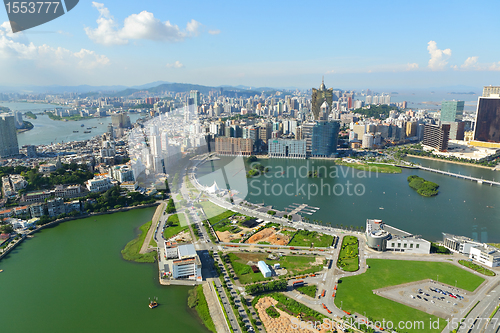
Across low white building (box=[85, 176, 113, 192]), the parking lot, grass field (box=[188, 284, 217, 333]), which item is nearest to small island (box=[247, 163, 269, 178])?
low white building (box=[85, 176, 113, 192])

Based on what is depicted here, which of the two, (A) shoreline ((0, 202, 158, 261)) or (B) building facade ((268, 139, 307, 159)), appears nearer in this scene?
(A) shoreline ((0, 202, 158, 261))

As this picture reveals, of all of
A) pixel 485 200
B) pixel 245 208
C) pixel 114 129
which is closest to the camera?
pixel 245 208

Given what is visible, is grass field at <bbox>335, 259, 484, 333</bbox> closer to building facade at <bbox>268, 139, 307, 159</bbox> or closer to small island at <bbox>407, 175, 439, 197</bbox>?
small island at <bbox>407, 175, 439, 197</bbox>

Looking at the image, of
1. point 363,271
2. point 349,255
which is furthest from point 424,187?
point 363,271

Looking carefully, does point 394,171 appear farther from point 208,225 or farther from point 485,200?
point 208,225

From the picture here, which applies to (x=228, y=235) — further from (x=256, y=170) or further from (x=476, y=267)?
(x=256, y=170)

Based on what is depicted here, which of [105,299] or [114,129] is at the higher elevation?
[114,129]

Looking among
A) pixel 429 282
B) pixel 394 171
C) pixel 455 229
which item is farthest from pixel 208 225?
pixel 394 171
